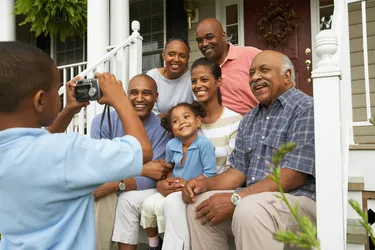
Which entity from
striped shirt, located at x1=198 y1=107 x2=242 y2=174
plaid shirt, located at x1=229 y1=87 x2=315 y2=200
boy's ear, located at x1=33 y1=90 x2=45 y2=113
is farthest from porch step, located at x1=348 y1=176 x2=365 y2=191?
boy's ear, located at x1=33 y1=90 x2=45 y2=113

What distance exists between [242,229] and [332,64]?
→ 814 mm

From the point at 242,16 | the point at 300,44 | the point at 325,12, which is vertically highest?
the point at 242,16

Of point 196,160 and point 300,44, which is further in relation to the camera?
point 300,44

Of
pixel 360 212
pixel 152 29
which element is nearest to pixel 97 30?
pixel 152 29

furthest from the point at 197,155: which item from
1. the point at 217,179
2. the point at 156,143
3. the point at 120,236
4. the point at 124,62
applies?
the point at 124,62

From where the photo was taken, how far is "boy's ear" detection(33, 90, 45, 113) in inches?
43.9

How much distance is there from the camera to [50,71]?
116cm

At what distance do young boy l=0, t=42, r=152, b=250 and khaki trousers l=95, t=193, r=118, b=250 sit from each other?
3.73 feet

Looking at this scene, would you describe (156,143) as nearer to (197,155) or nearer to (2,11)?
(197,155)

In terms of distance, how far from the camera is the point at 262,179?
196 cm

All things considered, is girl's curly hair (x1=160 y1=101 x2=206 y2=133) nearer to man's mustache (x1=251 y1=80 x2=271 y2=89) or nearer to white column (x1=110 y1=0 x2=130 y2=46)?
man's mustache (x1=251 y1=80 x2=271 y2=89)

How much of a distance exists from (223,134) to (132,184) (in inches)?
26.7

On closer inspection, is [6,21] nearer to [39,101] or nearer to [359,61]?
[359,61]

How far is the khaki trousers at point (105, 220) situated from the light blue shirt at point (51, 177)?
3.78ft
